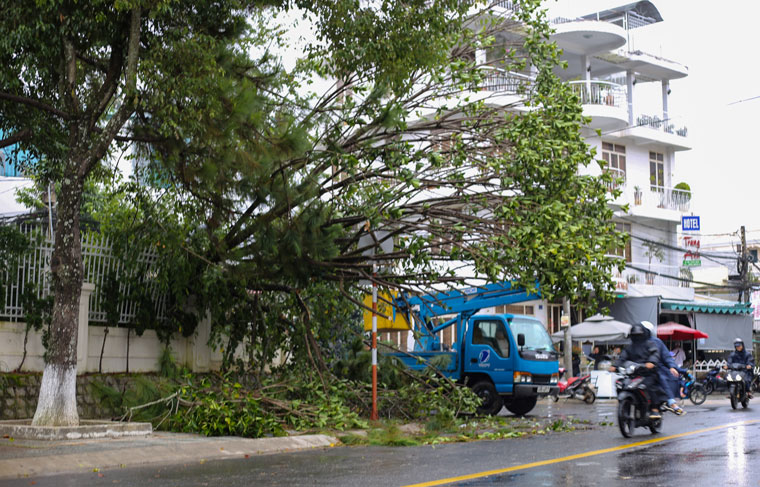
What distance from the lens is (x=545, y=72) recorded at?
54.4ft

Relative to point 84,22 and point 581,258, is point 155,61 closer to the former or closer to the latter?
point 84,22

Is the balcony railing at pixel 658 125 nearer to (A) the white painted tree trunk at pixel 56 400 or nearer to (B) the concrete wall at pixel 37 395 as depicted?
(B) the concrete wall at pixel 37 395

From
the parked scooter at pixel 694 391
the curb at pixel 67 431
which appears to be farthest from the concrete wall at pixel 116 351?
the parked scooter at pixel 694 391

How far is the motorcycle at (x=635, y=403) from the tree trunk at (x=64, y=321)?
770 centimetres

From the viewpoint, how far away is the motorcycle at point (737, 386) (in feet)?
69.0

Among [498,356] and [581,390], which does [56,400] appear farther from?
[581,390]

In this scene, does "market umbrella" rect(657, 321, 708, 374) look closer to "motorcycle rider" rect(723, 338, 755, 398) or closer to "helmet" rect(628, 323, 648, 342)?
"motorcycle rider" rect(723, 338, 755, 398)

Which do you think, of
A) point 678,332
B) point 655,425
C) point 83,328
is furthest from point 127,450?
point 678,332

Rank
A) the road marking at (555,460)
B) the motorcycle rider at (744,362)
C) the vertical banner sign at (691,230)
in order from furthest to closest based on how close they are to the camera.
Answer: the vertical banner sign at (691,230)
the motorcycle rider at (744,362)
the road marking at (555,460)

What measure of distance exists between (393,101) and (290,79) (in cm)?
191

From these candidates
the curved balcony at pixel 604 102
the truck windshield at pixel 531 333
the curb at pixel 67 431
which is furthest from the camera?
the curved balcony at pixel 604 102

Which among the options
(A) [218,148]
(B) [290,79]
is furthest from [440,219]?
(A) [218,148]

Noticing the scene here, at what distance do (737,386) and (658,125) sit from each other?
1931 cm

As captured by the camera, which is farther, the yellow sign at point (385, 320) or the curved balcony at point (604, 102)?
the curved balcony at point (604, 102)
